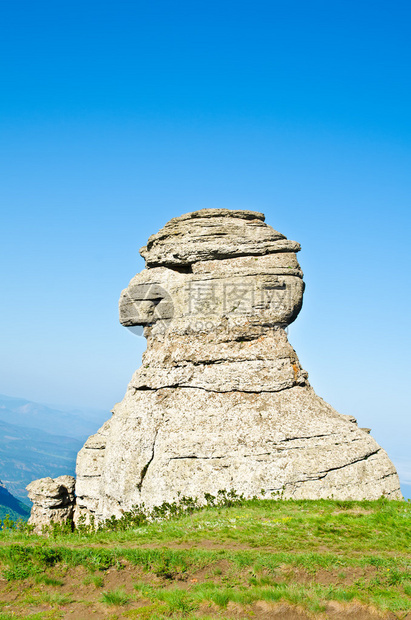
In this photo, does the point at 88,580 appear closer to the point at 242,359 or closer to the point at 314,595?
the point at 314,595

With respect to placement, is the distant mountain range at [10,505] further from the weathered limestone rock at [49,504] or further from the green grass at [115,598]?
the green grass at [115,598]

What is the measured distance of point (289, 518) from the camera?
15438mm

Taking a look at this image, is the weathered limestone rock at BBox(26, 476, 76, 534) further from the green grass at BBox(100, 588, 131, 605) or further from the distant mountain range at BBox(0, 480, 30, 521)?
the distant mountain range at BBox(0, 480, 30, 521)

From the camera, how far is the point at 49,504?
2361 centimetres

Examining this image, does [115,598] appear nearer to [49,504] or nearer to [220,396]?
[220,396]

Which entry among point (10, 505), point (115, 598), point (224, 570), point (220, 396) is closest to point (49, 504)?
point (220, 396)

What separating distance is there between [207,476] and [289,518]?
406 cm

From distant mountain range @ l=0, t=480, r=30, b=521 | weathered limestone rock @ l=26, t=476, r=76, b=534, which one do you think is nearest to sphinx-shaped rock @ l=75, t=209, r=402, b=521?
weathered limestone rock @ l=26, t=476, r=76, b=534

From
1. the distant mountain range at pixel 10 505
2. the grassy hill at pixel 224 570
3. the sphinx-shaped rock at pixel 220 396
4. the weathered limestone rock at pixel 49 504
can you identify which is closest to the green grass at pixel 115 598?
the grassy hill at pixel 224 570

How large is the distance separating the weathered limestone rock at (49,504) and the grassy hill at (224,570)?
26.0 feet

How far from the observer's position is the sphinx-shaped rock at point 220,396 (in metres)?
18.7

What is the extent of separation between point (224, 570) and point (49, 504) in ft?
45.5

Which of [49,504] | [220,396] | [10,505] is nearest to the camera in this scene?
[220,396]

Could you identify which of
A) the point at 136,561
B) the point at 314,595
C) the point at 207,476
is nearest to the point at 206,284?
the point at 207,476
